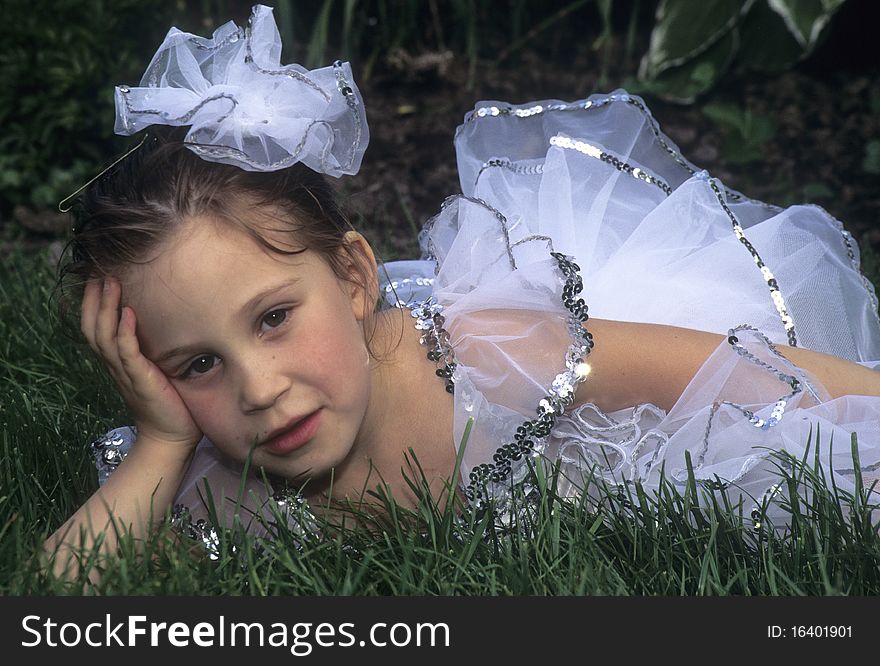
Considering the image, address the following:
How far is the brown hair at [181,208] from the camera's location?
1843 millimetres

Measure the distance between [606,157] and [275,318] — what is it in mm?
1027

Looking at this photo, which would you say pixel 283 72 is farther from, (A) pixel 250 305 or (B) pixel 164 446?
(B) pixel 164 446

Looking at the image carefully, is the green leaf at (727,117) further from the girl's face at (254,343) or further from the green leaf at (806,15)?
the girl's face at (254,343)

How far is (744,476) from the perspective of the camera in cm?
194

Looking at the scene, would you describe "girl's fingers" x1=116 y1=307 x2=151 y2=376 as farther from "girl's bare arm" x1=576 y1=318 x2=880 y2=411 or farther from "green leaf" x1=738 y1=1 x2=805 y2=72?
"green leaf" x1=738 y1=1 x2=805 y2=72

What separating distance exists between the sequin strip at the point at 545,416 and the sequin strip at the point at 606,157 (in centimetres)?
58

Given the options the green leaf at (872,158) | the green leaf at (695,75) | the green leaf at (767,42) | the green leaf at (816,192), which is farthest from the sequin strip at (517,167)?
the green leaf at (767,42)

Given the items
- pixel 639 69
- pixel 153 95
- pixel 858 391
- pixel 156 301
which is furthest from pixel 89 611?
pixel 639 69

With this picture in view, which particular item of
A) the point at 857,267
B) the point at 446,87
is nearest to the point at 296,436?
the point at 857,267

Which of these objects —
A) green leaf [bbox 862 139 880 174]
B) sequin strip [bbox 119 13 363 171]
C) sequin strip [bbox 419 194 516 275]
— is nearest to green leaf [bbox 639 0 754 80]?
green leaf [bbox 862 139 880 174]

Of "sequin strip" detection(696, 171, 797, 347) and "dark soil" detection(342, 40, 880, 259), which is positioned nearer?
"sequin strip" detection(696, 171, 797, 347)

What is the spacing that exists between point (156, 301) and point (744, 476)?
1025mm

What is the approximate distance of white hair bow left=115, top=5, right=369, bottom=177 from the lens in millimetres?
1872

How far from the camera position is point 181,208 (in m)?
1.84
